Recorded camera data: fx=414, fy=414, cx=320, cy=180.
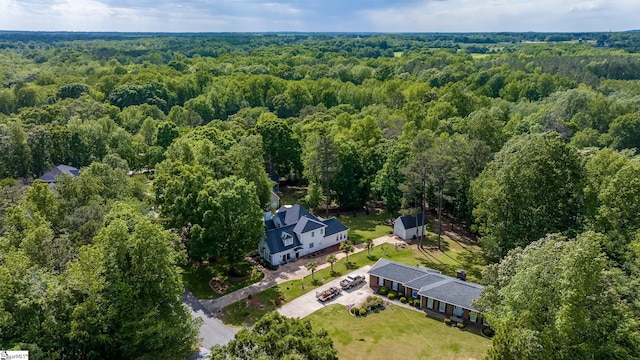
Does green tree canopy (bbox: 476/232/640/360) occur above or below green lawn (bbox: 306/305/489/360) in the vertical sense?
above

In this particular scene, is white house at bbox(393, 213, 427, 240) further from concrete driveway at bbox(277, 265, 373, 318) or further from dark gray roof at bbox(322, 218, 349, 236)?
concrete driveway at bbox(277, 265, 373, 318)

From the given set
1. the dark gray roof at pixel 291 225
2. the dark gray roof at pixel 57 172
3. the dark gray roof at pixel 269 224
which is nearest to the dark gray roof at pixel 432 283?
the dark gray roof at pixel 291 225

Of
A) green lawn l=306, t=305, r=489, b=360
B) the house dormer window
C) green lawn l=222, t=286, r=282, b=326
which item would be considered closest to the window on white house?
green lawn l=306, t=305, r=489, b=360

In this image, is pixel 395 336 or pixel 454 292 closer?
pixel 395 336

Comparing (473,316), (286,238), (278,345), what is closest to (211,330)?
(286,238)

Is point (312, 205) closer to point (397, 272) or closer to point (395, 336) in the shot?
point (397, 272)

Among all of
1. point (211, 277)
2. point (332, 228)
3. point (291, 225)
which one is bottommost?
point (211, 277)

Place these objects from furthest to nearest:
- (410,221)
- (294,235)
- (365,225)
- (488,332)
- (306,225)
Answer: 1. (365,225)
2. (410,221)
3. (306,225)
4. (294,235)
5. (488,332)
